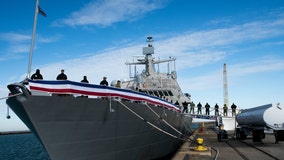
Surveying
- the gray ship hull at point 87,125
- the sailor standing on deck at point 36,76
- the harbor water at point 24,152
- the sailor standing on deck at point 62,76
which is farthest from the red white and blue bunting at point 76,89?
the harbor water at point 24,152

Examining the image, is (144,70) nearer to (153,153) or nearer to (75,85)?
(153,153)

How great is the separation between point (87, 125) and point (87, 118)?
229 mm

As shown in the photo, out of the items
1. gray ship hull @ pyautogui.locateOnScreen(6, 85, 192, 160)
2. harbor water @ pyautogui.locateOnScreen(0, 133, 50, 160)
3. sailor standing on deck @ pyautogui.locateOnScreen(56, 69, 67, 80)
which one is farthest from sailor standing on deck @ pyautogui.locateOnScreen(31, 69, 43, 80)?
harbor water @ pyautogui.locateOnScreen(0, 133, 50, 160)

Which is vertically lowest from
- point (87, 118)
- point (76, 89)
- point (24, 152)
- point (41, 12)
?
point (24, 152)

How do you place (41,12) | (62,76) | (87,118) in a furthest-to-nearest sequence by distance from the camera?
(62,76) → (87,118) → (41,12)

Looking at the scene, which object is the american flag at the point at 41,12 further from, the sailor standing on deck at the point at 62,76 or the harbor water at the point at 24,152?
→ the harbor water at the point at 24,152

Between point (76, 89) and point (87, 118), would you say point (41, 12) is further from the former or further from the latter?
point (87, 118)

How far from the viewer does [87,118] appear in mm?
8727

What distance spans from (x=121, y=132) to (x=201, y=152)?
458cm

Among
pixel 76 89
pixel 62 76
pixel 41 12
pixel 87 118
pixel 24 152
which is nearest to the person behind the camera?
pixel 41 12

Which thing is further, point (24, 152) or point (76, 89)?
point (24, 152)

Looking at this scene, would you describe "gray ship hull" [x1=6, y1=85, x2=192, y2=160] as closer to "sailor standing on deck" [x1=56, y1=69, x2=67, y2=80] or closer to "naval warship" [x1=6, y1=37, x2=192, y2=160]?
"naval warship" [x1=6, y1=37, x2=192, y2=160]

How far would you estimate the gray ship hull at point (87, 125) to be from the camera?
781cm

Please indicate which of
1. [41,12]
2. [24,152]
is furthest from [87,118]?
[24,152]
